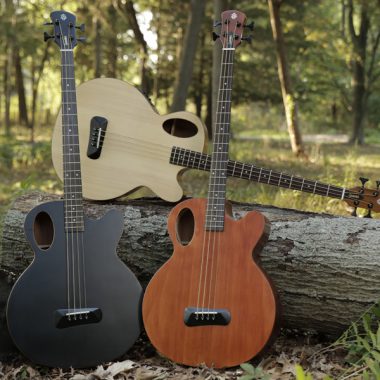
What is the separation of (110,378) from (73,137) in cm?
137

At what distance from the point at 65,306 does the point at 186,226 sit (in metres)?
0.82

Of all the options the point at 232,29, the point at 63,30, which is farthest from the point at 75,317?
the point at 232,29

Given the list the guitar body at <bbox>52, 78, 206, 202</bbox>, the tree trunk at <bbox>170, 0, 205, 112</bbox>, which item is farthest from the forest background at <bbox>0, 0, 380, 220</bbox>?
the guitar body at <bbox>52, 78, 206, 202</bbox>

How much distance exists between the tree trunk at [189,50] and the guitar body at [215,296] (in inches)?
253

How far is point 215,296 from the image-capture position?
2.80 m

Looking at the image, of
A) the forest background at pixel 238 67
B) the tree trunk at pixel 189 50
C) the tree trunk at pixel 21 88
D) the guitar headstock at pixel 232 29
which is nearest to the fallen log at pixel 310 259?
the guitar headstock at pixel 232 29

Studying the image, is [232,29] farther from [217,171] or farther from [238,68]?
[238,68]

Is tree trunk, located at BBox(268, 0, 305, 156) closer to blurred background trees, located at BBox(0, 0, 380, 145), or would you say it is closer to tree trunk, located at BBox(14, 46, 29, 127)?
blurred background trees, located at BBox(0, 0, 380, 145)

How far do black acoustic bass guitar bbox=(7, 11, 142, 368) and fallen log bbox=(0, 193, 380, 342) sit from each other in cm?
39

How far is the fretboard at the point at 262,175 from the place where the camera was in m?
3.25

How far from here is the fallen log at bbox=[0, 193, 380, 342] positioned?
2.94 metres

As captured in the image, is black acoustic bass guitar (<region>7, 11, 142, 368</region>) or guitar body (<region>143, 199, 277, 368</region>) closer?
guitar body (<region>143, 199, 277, 368</region>)

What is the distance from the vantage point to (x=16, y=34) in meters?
13.5

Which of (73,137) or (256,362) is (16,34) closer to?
(73,137)
